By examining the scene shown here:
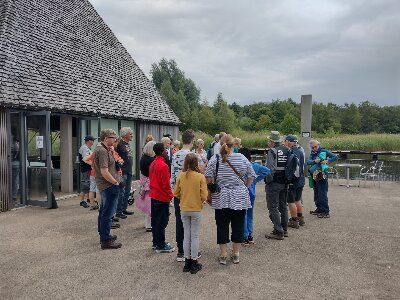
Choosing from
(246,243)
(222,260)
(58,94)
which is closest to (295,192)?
(246,243)

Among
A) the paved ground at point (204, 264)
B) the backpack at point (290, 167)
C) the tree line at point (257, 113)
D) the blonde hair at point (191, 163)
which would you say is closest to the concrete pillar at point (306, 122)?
the paved ground at point (204, 264)

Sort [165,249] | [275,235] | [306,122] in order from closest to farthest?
[165,249] → [275,235] → [306,122]

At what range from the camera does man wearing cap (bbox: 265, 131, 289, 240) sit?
6562mm

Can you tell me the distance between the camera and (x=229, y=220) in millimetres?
5406

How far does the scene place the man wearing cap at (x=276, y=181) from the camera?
6562mm

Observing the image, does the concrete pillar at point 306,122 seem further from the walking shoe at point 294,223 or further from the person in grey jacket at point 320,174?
the walking shoe at point 294,223

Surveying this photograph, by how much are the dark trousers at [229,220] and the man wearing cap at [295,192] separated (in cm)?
235

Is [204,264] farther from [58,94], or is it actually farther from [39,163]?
[58,94]

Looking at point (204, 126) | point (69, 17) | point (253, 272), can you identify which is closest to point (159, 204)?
point (253, 272)

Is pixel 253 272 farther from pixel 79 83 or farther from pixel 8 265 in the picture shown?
pixel 79 83

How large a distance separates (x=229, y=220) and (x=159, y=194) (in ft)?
3.77

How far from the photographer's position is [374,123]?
233 ft

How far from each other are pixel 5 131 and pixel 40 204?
2.03m

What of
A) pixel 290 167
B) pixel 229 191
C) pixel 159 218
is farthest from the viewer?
pixel 290 167
